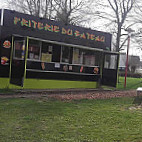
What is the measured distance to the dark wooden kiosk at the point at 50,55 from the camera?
10469 mm

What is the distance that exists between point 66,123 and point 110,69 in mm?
9103

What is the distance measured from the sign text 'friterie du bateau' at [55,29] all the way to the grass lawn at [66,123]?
453 centimetres

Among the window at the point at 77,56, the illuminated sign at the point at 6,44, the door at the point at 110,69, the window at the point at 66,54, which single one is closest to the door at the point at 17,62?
the illuminated sign at the point at 6,44

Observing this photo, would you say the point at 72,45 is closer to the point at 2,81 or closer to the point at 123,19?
the point at 2,81

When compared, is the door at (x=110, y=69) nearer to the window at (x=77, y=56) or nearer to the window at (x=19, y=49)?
the window at (x=77, y=56)

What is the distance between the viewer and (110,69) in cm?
1427

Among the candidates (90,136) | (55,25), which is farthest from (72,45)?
(90,136)

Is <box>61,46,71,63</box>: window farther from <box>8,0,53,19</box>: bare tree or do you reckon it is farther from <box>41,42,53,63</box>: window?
<box>8,0,53,19</box>: bare tree

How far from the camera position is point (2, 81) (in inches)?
409

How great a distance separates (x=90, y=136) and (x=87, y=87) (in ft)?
29.2

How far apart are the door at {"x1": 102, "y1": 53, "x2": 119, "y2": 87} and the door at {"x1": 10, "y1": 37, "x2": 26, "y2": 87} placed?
18.7ft

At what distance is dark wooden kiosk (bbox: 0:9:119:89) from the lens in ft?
34.3

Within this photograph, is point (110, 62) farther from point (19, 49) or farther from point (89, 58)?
point (19, 49)

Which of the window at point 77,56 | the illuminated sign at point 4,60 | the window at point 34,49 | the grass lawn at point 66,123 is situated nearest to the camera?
the grass lawn at point 66,123
